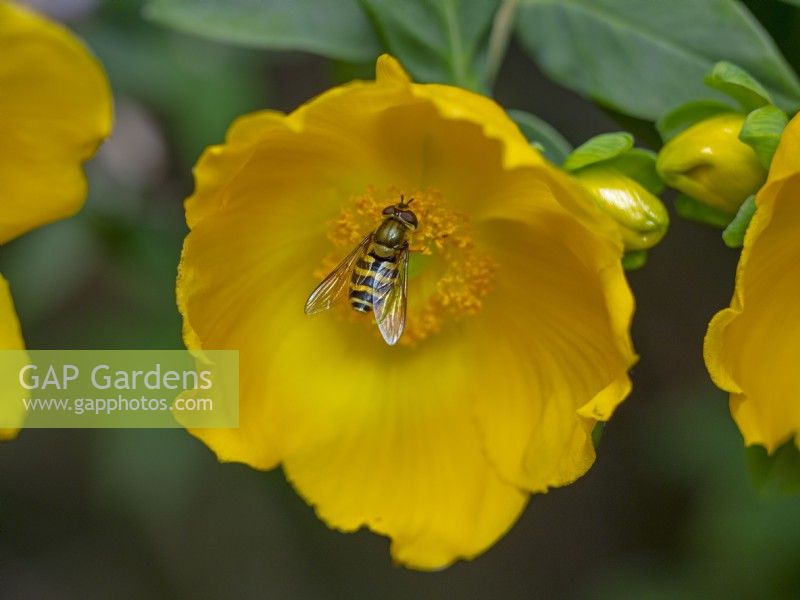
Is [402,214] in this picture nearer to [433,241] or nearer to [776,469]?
[433,241]

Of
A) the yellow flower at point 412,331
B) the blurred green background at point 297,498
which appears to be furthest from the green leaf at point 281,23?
the blurred green background at point 297,498

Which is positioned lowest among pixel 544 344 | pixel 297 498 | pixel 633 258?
pixel 297 498

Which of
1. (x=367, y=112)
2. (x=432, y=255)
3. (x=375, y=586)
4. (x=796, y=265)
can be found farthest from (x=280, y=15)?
(x=375, y=586)

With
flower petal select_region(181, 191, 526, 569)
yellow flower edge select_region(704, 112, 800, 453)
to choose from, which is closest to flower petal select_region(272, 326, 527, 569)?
flower petal select_region(181, 191, 526, 569)

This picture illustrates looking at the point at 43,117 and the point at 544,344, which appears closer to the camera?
the point at 43,117

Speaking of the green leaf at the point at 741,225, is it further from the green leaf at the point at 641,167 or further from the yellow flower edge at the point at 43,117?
the yellow flower edge at the point at 43,117

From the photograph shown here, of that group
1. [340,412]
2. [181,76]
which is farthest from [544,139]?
[181,76]

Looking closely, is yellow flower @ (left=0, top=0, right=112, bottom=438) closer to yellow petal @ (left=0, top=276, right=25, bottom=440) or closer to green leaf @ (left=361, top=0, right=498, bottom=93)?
yellow petal @ (left=0, top=276, right=25, bottom=440)
